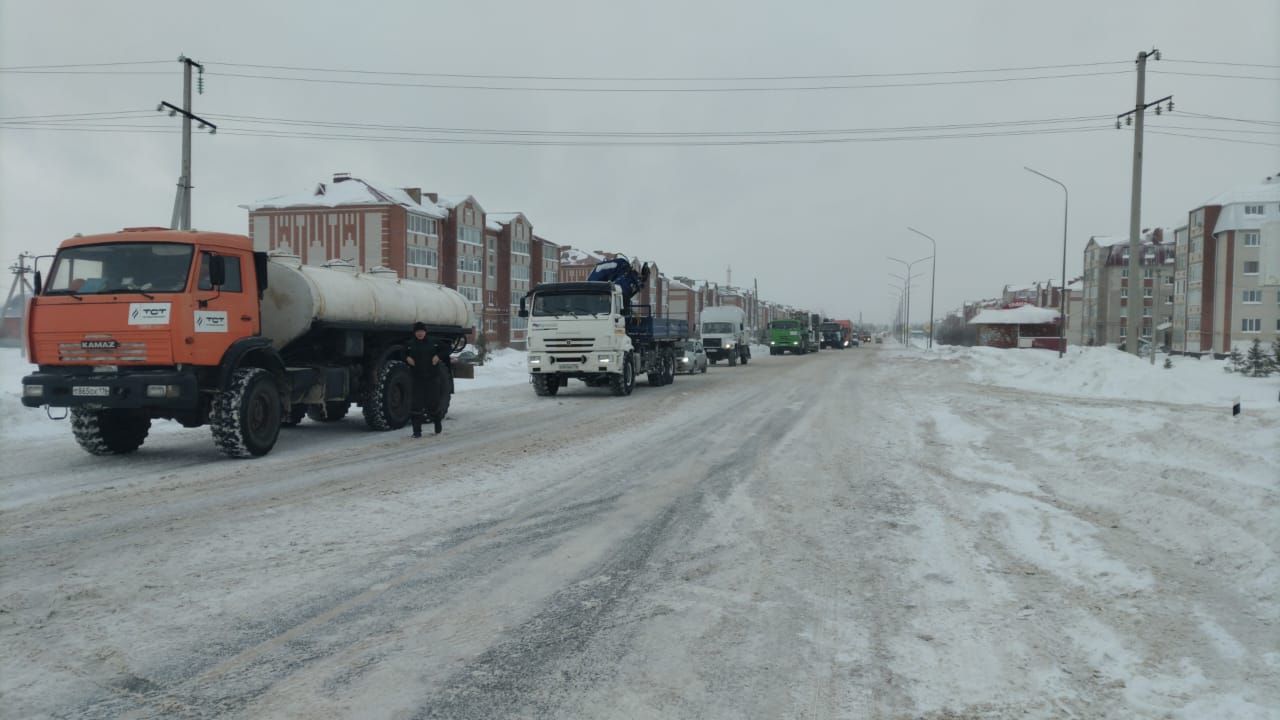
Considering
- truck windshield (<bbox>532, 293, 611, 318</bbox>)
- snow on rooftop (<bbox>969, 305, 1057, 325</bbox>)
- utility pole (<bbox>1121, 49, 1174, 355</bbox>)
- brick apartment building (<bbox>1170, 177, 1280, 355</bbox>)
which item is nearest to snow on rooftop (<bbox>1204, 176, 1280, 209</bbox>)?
brick apartment building (<bbox>1170, 177, 1280, 355</bbox>)

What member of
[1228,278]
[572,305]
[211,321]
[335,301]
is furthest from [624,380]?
[1228,278]

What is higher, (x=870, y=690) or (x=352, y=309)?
(x=352, y=309)

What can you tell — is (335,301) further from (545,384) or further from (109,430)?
(545,384)

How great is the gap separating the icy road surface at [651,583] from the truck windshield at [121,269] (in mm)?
2211

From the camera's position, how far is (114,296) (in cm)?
995

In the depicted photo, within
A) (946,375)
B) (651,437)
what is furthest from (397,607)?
(946,375)

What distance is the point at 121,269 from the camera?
10.1 meters

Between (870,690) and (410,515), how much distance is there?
476cm

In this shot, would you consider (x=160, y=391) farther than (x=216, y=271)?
No

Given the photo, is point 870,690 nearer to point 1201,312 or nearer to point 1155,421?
point 1155,421

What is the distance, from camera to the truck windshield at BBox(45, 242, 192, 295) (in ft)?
32.9

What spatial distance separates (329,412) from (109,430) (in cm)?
454

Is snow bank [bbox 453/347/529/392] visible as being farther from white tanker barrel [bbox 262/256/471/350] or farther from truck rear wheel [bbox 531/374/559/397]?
white tanker barrel [bbox 262/256/471/350]

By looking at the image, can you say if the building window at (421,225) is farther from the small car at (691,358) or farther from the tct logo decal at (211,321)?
the tct logo decal at (211,321)
